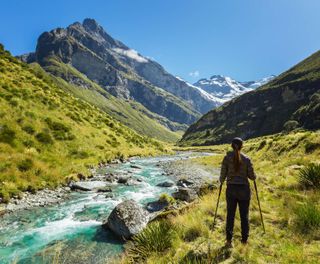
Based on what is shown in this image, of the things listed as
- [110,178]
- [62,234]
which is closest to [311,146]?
[110,178]

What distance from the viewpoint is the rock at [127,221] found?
13.7 meters

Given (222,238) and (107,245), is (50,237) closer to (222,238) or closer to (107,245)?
(107,245)

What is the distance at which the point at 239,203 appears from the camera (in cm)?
905

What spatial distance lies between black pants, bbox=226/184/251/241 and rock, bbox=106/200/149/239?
5683 mm

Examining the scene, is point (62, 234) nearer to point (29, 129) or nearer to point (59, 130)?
point (29, 129)

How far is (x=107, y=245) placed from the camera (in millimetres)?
12883

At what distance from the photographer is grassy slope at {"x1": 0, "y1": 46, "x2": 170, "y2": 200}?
21.8 m

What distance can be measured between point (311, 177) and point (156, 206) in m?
9.44

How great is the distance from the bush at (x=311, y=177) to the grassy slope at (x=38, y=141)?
1737cm

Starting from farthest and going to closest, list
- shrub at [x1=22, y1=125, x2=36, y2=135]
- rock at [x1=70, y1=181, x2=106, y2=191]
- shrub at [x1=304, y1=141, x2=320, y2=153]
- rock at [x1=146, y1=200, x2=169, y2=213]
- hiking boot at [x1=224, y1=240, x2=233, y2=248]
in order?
1. shrub at [x1=22, y1=125, x2=36, y2=135]
2. shrub at [x1=304, y1=141, x2=320, y2=153]
3. rock at [x1=70, y1=181, x2=106, y2=191]
4. rock at [x1=146, y1=200, x2=169, y2=213]
5. hiking boot at [x1=224, y1=240, x2=233, y2=248]

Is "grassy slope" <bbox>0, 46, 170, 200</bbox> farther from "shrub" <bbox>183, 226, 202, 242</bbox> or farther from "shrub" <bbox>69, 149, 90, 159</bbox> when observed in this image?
"shrub" <bbox>183, 226, 202, 242</bbox>

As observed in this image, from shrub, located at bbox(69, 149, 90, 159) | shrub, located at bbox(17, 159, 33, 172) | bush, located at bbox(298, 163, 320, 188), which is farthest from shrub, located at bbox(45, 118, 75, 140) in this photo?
bush, located at bbox(298, 163, 320, 188)

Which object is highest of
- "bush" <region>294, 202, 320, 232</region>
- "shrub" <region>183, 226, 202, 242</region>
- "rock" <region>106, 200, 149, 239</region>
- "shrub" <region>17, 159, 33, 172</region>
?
"shrub" <region>17, 159, 33, 172</region>

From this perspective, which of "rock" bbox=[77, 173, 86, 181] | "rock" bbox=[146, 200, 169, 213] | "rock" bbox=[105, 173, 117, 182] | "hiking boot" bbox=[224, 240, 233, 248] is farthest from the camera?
"rock" bbox=[105, 173, 117, 182]
